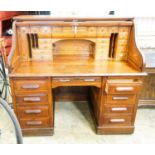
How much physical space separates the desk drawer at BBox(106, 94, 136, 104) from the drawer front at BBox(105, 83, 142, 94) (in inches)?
2.0

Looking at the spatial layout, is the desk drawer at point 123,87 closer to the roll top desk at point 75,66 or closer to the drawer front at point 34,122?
the roll top desk at point 75,66

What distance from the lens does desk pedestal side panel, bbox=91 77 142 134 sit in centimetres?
174

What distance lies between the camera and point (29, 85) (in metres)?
1.70

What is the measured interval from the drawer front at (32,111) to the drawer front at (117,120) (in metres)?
0.64

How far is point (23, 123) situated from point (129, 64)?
129 cm

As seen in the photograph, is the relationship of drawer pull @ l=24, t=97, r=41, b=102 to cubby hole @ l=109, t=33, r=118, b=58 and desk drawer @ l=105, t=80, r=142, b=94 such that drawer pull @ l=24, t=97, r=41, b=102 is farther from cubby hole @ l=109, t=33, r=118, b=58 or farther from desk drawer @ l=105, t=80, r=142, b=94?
cubby hole @ l=109, t=33, r=118, b=58

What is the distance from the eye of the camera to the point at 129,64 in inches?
76.4

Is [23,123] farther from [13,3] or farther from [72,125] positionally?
[13,3]

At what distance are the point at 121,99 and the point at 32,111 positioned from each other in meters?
0.92

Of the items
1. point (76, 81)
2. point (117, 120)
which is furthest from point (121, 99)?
point (76, 81)

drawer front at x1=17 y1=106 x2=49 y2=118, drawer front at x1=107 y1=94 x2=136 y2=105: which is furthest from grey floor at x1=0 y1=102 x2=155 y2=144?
drawer front at x1=107 y1=94 x2=136 y2=105

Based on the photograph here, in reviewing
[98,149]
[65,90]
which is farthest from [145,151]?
[65,90]

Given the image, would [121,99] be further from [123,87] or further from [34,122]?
[34,122]

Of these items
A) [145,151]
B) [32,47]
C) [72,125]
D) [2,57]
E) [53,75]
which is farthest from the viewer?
[2,57]
